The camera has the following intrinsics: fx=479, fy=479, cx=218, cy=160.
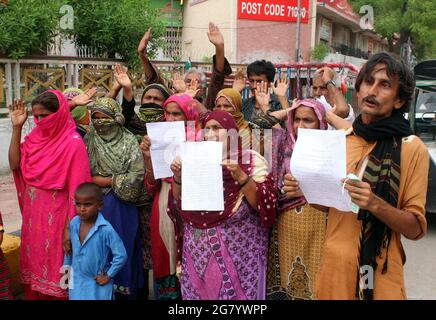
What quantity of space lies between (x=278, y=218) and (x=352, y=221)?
788 mm

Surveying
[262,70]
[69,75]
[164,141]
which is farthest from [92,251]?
[69,75]

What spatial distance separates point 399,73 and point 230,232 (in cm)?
118

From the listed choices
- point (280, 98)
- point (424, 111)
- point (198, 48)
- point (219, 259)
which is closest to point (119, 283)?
point (219, 259)

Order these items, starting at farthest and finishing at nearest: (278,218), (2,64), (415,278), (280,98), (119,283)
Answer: (2,64), (415,278), (280,98), (119,283), (278,218)

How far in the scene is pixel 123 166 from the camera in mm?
3174

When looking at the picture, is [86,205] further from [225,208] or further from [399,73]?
[399,73]

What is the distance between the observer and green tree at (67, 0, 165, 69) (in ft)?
31.2

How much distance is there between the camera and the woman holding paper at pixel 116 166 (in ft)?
10.3

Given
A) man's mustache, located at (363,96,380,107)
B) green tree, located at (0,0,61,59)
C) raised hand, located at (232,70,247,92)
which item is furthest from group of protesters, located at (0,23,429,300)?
green tree, located at (0,0,61,59)

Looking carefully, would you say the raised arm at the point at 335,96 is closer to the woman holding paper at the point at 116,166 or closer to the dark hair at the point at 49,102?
the woman holding paper at the point at 116,166

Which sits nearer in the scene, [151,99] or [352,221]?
[352,221]

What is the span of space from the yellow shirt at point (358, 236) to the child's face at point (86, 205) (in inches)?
58.6
